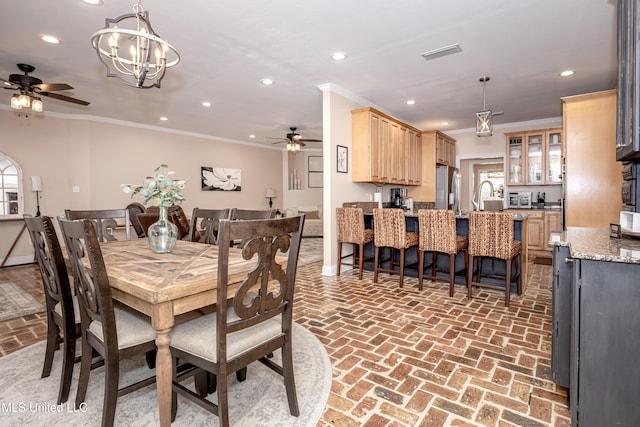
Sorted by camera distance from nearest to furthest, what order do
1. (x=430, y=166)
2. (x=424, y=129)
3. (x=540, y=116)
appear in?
(x=540, y=116)
(x=430, y=166)
(x=424, y=129)

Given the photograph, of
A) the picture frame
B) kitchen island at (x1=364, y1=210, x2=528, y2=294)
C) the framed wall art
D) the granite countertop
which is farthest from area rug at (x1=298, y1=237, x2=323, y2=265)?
the granite countertop

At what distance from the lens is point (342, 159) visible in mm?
4727

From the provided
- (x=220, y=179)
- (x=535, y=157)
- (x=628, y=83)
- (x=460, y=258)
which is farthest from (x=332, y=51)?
(x=220, y=179)

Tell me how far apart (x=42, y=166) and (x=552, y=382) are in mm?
7453

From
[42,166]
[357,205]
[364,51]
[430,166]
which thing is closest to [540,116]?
[430,166]

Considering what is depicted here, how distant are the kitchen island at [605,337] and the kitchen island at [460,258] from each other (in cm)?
242

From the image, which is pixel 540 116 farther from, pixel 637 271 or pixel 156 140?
pixel 156 140

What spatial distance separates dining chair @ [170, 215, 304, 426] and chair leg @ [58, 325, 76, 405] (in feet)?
2.13

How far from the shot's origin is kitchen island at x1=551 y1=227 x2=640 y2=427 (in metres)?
1.26

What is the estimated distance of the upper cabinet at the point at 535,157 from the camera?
5953 mm

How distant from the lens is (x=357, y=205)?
496cm

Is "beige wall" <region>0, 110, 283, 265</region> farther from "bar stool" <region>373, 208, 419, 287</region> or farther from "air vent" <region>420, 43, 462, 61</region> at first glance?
"air vent" <region>420, 43, 462, 61</region>

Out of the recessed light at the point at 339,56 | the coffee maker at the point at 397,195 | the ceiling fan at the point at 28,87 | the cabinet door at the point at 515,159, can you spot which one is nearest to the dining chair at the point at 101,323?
the recessed light at the point at 339,56

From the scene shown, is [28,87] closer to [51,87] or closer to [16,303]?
[51,87]
